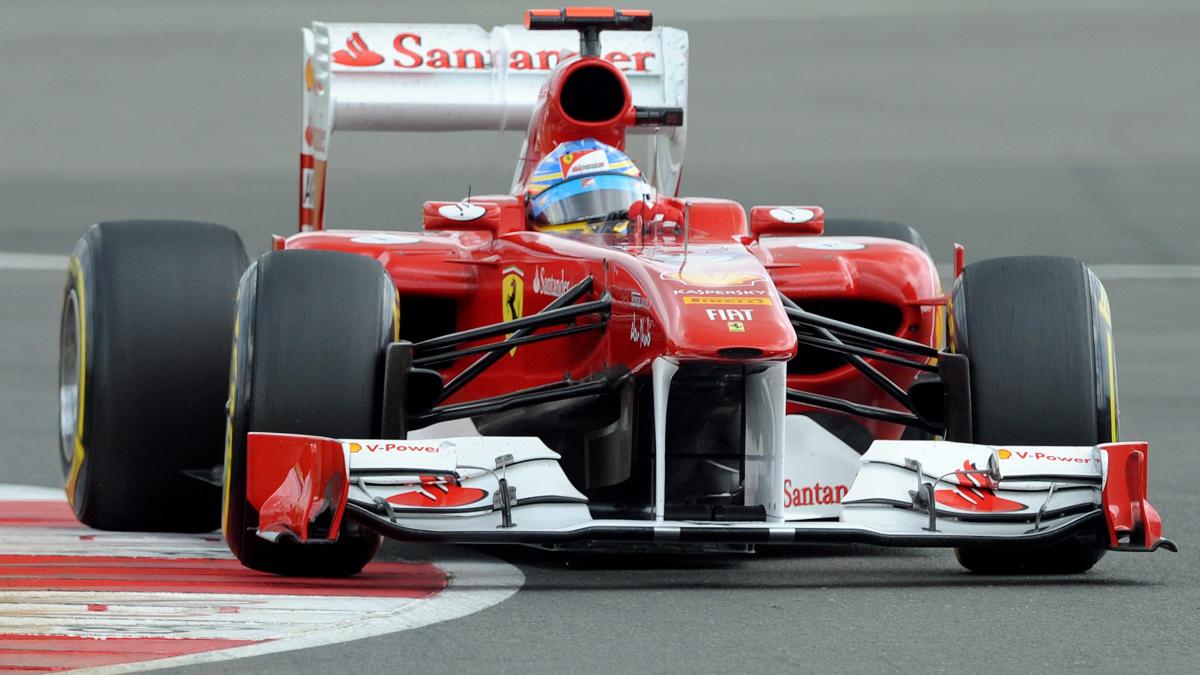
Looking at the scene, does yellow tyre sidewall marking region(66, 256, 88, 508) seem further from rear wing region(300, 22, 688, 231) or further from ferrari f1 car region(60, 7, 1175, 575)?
rear wing region(300, 22, 688, 231)

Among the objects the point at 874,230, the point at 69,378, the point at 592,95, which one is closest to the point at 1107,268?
the point at 874,230

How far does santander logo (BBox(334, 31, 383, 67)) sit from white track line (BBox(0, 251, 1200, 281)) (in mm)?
9063

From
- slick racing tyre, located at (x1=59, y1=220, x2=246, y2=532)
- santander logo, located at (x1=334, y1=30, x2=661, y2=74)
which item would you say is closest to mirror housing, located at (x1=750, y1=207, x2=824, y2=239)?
slick racing tyre, located at (x1=59, y1=220, x2=246, y2=532)

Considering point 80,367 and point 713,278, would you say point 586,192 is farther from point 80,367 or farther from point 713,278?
point 80,367

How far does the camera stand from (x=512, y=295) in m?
7.22

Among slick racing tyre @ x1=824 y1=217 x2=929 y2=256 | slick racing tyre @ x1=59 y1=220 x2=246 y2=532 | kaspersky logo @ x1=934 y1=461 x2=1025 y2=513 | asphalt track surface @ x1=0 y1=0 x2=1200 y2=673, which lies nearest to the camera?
kaspersky logo @ x1=934 y1=461 x2=1025 y2=513

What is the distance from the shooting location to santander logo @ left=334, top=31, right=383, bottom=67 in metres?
9.80

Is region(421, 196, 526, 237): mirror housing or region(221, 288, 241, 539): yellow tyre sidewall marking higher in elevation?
region(421, 196, 526, 237): mirror housing

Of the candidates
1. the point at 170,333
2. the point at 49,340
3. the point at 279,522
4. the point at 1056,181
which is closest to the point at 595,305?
the point at 279,522

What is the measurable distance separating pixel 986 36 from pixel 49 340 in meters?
14.6

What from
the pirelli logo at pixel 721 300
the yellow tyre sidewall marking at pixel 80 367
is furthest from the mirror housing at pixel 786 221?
the yellow tyre sidewall marking at pixel 80 367

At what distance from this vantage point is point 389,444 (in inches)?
229

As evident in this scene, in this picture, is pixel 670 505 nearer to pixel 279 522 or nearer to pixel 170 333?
pixel 279 522

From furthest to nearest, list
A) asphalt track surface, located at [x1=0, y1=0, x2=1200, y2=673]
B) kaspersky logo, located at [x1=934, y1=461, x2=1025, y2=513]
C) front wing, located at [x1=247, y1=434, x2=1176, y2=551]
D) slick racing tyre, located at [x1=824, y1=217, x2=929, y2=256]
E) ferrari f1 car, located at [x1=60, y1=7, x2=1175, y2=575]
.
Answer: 1. asphalt track surface, located at [x1=0, y1=0, x2=1200, y2=673]
2. slick racing tyre, located at [x1=824, y1=217, x2=929, y2=256]
3. kaspersky logo, located at [x1=934, y1=461, x2=1025, y2=513]
4. ferrari f1 car, located at [x1=60, y1=7, x2=1175, y2=575]
5. front wing, located at [x1=247, y1=434, x2=1176, y2=551]
